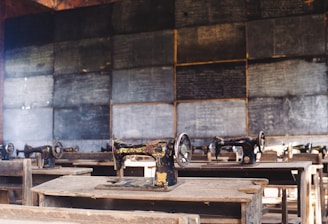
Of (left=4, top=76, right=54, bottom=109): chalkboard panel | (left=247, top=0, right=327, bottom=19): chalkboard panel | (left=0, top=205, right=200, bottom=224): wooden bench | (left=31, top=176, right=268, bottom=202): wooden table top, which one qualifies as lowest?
(left=31, top=176, right=268, bottom=202): wooden table top

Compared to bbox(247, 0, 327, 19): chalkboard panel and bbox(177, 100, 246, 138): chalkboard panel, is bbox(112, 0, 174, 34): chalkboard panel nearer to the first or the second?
bbox(247, 0, 327, 19): chalkboard panel

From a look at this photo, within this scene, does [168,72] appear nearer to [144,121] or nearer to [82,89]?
[144,121]

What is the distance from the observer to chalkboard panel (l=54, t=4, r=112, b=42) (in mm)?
8398

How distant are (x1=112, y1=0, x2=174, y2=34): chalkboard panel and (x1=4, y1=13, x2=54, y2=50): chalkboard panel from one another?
1.60m

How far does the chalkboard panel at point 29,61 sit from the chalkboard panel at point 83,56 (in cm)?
21

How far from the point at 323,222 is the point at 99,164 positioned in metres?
2.63

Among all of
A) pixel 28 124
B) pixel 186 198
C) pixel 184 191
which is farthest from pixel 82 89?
pixel 186 198

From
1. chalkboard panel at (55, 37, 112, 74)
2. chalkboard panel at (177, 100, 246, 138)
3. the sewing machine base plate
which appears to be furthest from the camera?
chalkboard panel at (55, 37, 112, 74)

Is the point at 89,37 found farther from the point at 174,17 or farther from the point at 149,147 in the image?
the point at 149,147

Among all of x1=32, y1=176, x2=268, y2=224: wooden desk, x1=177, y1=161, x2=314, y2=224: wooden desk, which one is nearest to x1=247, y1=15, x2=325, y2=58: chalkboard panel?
x1=177, y1=161, x2=314, y2=224: wooden desk

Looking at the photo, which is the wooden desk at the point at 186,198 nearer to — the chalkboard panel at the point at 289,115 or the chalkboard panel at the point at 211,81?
the chalkboard panel at the point at 289,115

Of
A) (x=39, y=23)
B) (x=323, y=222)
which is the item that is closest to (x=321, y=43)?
(x=323, y=222)

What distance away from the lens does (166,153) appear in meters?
2.36

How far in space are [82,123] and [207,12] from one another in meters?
3.25
